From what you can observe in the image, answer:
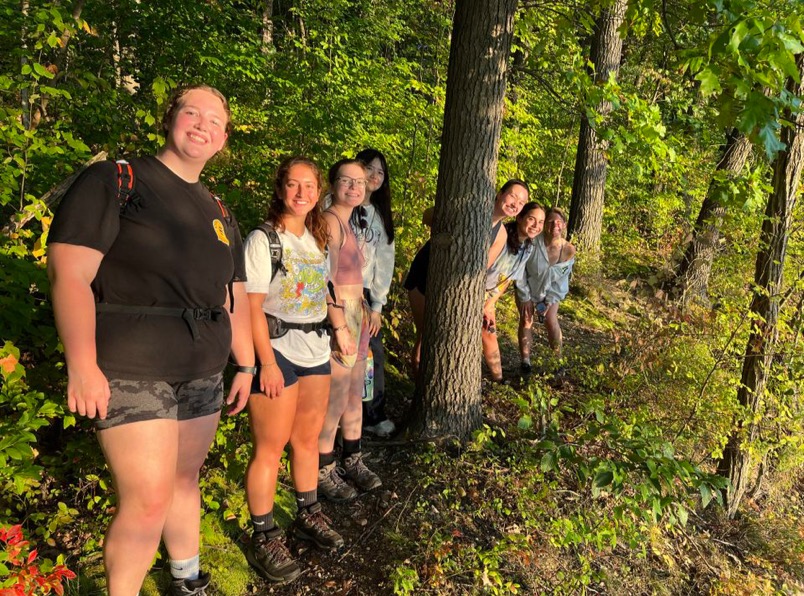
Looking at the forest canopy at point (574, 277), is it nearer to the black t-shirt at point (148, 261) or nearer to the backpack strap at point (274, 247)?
the black t-shirt at point (148, 261)

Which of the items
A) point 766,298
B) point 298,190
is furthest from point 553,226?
point 298,190

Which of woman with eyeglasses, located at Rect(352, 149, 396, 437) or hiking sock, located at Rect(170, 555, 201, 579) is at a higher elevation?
woman with eyeglasses, located at Rect(352, 149, 396, 437)

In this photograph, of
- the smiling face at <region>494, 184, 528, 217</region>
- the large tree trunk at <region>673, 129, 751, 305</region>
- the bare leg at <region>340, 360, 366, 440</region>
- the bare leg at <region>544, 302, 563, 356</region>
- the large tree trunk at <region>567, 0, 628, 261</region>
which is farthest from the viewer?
the large tree trunk at <region>567, 0, 628, 261</region>

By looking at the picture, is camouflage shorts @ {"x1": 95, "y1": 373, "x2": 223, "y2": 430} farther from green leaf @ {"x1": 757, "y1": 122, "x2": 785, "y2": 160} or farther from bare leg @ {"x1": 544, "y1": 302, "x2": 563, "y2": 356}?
bare leg @ {"x1": 544, "y1": 302, "x2": 563, "y2": 356}

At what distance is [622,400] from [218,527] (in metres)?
3.55

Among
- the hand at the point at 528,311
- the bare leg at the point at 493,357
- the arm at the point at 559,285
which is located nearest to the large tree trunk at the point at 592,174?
the arm at the point at 559,285

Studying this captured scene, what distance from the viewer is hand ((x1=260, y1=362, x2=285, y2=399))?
8.27 ft

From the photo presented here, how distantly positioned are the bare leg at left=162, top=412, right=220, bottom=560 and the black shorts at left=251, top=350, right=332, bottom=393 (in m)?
0.34

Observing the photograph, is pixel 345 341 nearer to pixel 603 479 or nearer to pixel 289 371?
pixel 289 371

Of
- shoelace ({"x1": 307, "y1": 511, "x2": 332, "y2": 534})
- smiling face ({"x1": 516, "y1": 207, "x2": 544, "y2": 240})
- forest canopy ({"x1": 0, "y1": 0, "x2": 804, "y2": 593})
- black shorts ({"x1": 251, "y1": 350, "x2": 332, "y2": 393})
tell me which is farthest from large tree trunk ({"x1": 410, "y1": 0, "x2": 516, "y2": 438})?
black shorts ({"x1": 251, "y1": 350, "x2": 332, "y2": 393})

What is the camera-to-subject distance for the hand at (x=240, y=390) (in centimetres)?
242

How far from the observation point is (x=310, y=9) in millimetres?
8344

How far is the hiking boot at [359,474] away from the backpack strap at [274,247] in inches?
63.3

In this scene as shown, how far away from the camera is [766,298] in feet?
14.3
